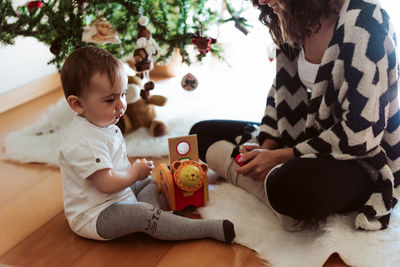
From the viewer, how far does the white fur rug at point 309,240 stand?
1.02m

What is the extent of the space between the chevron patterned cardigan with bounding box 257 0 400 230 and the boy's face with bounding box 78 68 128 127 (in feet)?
1.54

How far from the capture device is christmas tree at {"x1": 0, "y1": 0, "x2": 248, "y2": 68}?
146 centimetres

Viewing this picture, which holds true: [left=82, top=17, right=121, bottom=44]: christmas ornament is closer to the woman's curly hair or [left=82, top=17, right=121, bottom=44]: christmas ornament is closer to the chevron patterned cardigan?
the woman's curly hair

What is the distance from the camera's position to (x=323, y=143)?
1083 mm

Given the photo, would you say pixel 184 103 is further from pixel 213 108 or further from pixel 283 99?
pixel 283 99

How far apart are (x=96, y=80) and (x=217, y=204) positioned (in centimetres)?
50

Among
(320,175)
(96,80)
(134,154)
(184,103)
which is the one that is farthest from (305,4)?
(184,103)

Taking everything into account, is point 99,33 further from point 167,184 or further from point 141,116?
point 167,184

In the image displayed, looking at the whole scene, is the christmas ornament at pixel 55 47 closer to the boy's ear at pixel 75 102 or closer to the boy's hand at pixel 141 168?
the boy's ear at pixel 75 102

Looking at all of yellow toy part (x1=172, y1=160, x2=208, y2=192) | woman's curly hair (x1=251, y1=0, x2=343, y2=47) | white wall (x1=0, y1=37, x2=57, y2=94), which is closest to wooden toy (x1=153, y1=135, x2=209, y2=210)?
yellow toy part (x1=172, y1=160, x2=208, y2=192)

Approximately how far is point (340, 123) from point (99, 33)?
2.88ft

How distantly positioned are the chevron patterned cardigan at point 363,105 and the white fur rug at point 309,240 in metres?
0.04

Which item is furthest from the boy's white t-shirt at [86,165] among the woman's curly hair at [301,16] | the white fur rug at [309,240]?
the woman's curly hair at [301,16]

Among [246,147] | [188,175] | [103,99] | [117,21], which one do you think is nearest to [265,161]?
[246,147]
